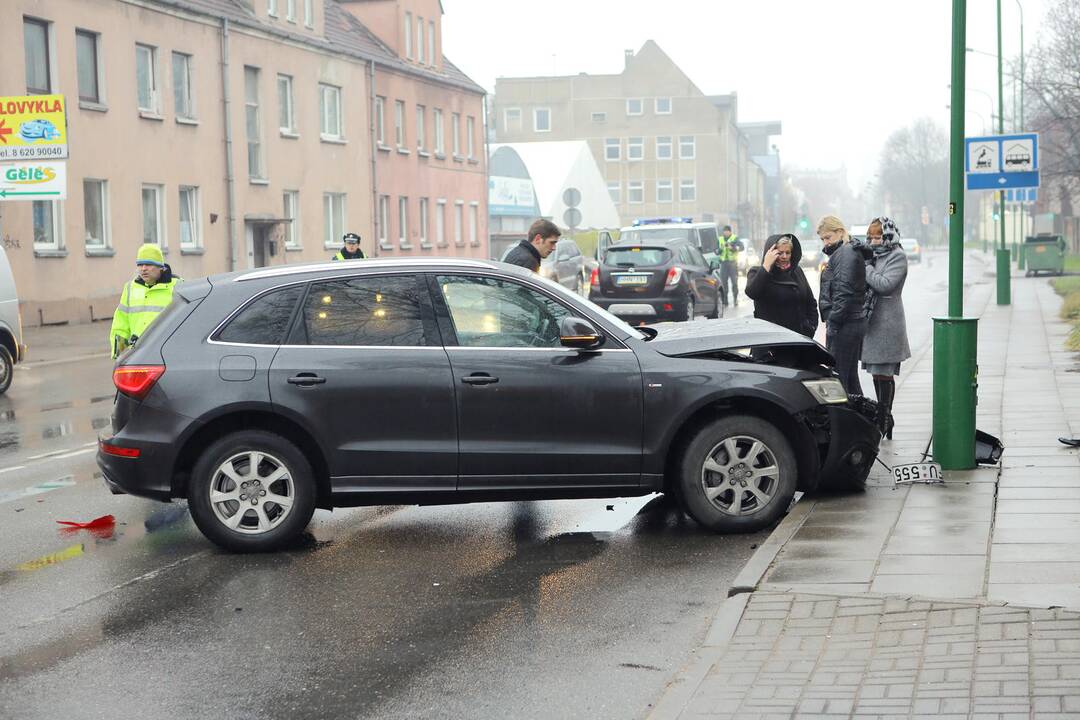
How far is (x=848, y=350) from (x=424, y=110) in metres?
41.5

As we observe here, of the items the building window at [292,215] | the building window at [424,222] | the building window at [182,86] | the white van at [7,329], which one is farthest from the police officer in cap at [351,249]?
the building window at [424,222]

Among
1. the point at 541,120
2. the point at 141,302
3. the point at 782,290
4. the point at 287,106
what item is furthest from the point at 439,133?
the point at 541,120

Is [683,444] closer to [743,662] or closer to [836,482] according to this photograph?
[836,482]

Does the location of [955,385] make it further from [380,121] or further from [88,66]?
[380,121]

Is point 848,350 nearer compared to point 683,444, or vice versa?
point 683,444

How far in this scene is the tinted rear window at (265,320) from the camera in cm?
795

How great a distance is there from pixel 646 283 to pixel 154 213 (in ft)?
46.8

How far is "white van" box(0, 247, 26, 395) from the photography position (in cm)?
1795

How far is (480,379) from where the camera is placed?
25.9 ft

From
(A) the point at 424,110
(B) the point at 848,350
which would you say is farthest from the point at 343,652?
(A) the point at 424,110

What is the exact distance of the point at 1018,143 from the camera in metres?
18.3

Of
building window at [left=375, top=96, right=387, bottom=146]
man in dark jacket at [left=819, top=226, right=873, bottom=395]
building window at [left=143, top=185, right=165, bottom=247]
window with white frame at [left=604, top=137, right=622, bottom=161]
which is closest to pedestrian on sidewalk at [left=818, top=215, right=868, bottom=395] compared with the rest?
man in dark jacket at [left=819, top=226, right=873, bottom=395]

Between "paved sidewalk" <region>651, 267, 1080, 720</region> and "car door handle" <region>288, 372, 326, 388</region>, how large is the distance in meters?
2.54

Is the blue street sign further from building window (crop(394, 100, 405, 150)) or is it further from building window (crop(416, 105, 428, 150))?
building window (crop(416, 105, 428, 150))
